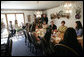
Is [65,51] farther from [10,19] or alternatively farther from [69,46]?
[10,19]

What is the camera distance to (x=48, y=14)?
739 cm

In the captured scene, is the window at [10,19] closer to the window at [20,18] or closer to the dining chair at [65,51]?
the window at [20,18]

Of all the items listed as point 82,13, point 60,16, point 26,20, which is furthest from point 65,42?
point 26,20

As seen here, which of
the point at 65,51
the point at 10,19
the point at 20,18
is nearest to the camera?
the point at 65,51

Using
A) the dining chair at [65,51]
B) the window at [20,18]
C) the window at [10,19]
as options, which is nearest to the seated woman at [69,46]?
the dining chair at [65,51]

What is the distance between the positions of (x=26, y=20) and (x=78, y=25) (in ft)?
16.1

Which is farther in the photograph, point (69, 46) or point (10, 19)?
point (10, 19)

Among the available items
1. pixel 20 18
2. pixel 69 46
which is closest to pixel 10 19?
pixel 20 18

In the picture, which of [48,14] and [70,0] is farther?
[48,14]

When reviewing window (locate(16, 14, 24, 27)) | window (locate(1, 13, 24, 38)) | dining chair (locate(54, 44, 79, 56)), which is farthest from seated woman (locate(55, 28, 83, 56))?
window (locate(16, 14, 24, 27))

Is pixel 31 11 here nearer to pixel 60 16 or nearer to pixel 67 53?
pixel 60 16

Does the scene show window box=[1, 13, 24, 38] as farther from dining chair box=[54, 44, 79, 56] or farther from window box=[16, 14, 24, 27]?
dining chair box=[54, 44, 79, 56]

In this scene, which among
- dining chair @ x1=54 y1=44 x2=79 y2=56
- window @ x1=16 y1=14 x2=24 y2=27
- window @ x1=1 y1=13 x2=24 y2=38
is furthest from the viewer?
window @ x1=16 y1=14 x2=24 y2=27

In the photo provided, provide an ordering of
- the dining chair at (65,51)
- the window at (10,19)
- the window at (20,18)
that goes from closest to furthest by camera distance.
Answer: the dining chair at (65,51) → the window at (10,19) → the window at (20,18)
